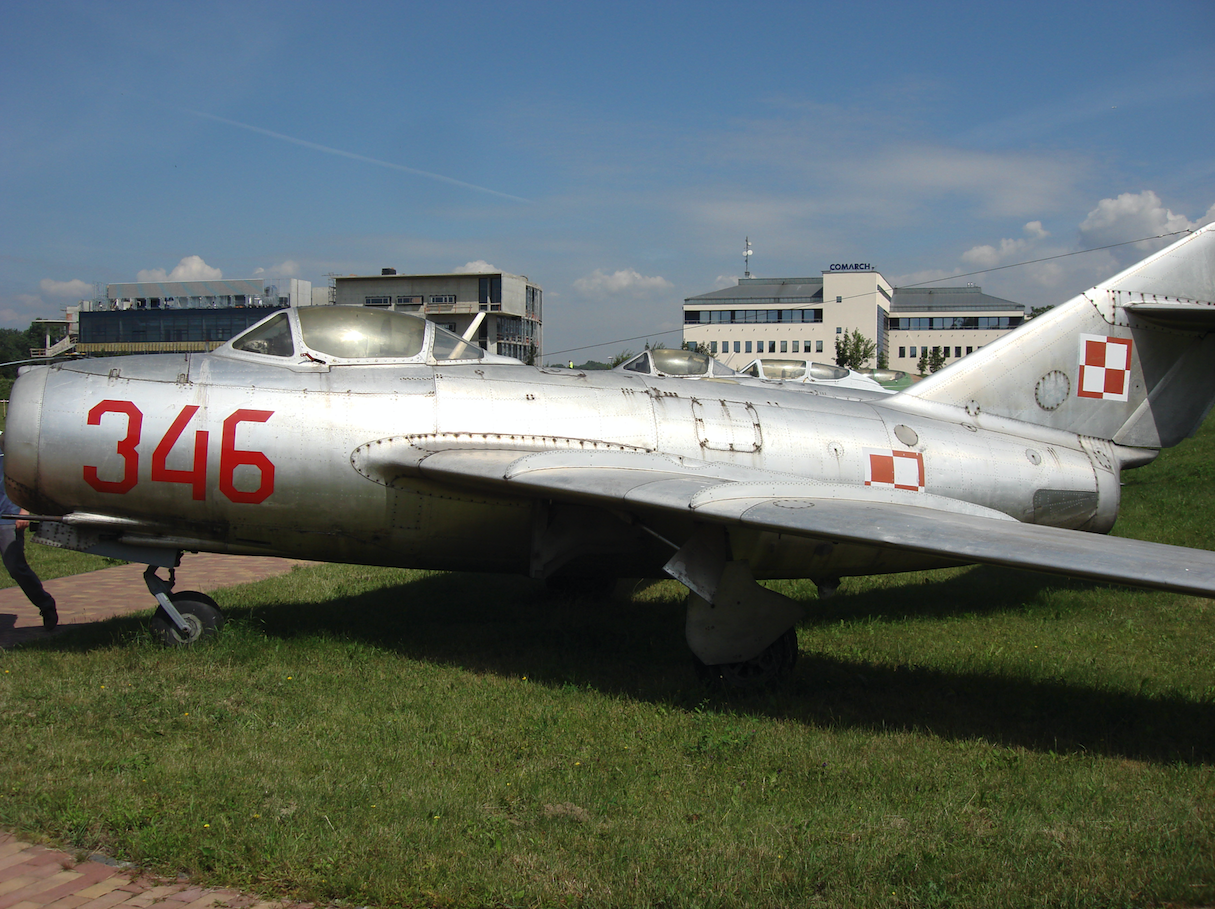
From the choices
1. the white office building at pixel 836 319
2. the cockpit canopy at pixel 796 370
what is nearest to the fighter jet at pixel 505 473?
the cockpit canopy at pixel 796 370

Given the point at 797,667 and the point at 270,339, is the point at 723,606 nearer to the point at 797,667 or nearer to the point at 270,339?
the point at 797,667

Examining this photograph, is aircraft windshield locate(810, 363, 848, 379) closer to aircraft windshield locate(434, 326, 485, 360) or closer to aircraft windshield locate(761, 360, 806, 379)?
aircraft windshield locate(761, 360, 806, 379)

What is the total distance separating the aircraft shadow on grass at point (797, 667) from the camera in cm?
570

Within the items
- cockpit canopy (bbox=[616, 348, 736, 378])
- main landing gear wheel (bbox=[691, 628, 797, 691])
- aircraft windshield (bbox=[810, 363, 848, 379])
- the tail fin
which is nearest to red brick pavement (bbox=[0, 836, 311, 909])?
main landing gear wheel (bbox=[691, 628, 797, 691])

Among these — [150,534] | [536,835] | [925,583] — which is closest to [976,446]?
[925,583]

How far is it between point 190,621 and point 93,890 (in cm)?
392

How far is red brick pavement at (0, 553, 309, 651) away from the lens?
8539 millimetres

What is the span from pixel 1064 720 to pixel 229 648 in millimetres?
6424

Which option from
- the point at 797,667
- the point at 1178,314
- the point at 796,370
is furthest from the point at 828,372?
the point at 797,667

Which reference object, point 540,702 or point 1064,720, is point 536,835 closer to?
point 540,702

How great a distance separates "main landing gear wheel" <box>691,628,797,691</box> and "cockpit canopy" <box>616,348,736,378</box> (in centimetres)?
356

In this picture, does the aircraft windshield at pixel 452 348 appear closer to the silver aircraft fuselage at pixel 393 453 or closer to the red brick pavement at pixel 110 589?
the silver aircraft fuselage at pixel 393 453

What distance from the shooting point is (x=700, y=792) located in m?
4.59

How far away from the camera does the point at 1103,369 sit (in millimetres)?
9219
